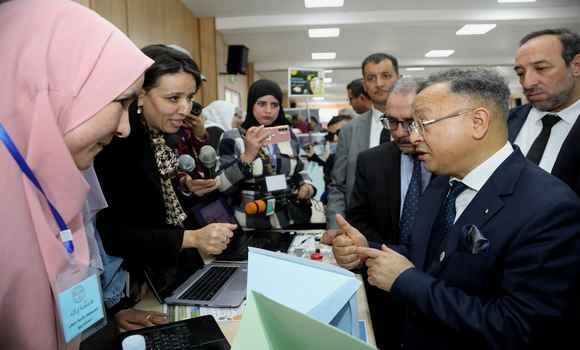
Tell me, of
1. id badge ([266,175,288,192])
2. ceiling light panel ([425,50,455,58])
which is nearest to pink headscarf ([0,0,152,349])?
id badge ([266,175,288,192])

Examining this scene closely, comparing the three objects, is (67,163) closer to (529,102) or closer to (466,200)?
(466,200)

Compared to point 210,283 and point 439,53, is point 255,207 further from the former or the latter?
point 439,53

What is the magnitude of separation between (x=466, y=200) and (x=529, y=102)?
119cm

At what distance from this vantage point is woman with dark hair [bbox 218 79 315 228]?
2.12m

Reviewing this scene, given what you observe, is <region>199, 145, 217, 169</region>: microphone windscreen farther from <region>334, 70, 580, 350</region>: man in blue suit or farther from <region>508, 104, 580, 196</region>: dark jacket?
<region>508, 104, 580, 196</region>: dark jacket

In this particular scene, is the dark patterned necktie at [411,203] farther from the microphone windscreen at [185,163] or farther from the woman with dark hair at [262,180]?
the microphone windscreen at [185,163]

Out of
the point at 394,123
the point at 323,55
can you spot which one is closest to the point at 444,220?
the point at 394,123

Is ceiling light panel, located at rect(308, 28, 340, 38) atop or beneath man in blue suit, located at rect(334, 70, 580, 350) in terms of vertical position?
atop

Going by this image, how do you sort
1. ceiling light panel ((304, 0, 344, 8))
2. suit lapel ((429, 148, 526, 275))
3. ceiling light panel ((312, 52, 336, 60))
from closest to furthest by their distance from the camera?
1. suit lapel ((429, 148, 526, 275))
2. ceiling light panel ((304, 0, 344, 8))
3. ceiling light panel ((312, 52, 336, 60))

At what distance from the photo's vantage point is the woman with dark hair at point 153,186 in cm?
126

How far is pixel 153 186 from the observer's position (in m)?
1.34

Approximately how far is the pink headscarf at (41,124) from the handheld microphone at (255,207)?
128 centimetres

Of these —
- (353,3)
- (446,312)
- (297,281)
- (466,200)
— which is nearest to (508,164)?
(466,200)

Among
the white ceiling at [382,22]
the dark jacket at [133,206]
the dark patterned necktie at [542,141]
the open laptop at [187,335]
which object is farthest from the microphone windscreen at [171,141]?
the white ceiling at [382,22]
